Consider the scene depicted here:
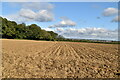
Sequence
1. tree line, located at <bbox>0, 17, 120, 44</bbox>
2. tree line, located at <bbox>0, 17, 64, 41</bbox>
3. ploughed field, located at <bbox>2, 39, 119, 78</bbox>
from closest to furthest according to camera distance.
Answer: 1. ploughed field, located at <bbox>2, 39, 119, 78</bbox>
2. tree line, located at <bbox>0, 17, 120, 44</bbox>
3. tree line, located at <bbox>0, 17, 64, 41</bbox>

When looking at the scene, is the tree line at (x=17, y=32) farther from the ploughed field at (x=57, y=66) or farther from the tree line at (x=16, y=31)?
the ploughed field at (x=57, y=66)

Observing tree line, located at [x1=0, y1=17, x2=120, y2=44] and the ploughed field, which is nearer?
the ploughed field

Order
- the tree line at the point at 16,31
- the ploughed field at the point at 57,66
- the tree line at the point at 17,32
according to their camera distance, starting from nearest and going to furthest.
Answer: the ploughed field at the point at 57,66 < the tree line at the point at 17,32 < the tree line at the point at 16,31

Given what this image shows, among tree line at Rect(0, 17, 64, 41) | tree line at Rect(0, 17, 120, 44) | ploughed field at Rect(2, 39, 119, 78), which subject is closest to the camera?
ploughed field at Rect(2, 39, 119, 78)

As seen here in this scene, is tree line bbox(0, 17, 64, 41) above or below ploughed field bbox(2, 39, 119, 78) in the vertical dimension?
above

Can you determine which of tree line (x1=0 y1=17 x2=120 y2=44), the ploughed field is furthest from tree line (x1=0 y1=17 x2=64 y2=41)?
the ploughed field

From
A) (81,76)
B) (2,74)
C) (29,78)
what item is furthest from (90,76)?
(2,74)

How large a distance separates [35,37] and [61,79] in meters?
91.5

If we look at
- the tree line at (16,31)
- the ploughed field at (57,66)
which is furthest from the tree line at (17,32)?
the ploughed field at (57,66)

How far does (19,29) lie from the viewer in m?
91.4

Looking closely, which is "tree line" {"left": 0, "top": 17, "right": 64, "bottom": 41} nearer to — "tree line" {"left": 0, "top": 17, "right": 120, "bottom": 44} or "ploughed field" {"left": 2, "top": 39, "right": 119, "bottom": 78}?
"tree line" {"left": 0, "top": 17, "right": 120, "bottom": 44}

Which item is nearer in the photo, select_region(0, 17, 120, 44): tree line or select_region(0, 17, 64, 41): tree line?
select_region(0, 17, 120, 44): tree line

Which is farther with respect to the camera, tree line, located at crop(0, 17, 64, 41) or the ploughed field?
tree line, located at crop(0, 17, 64, 41)

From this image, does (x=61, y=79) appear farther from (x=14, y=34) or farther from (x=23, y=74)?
(x=14, y=34)
